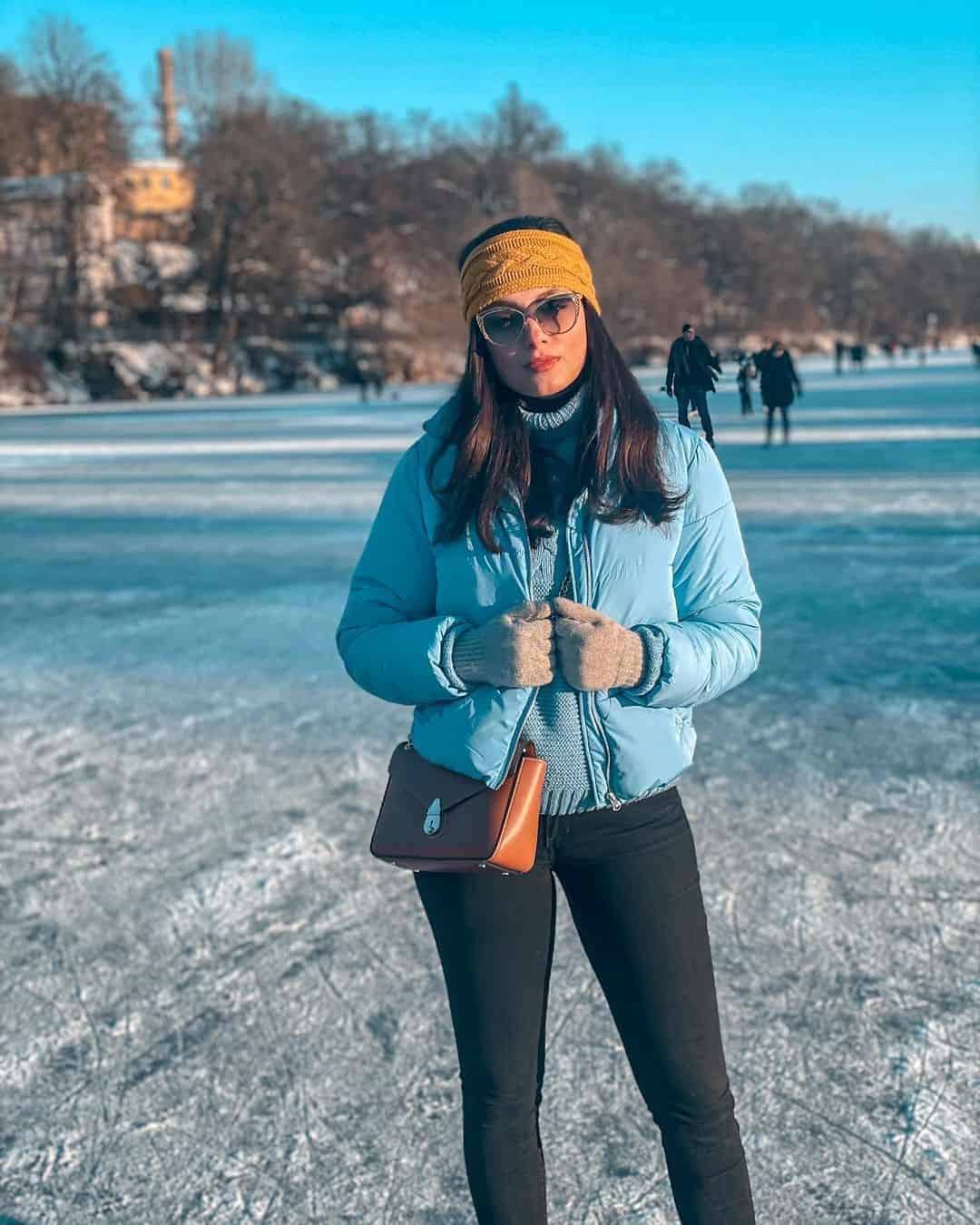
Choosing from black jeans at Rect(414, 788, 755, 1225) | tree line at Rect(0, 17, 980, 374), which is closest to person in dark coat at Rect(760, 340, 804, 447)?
black jeans at Rect(414, 788, 755, 1225)

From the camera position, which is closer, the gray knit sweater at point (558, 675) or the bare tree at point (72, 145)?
the gray knit sweater at point (558, 675)

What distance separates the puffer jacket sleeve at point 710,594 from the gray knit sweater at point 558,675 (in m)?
0.09

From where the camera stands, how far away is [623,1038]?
1.94m

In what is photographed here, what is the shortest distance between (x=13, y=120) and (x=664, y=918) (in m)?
57.6

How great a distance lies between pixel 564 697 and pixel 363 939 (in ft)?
6.04

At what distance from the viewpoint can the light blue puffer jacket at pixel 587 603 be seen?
1845mm

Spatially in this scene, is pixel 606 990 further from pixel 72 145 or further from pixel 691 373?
pixel 72 145

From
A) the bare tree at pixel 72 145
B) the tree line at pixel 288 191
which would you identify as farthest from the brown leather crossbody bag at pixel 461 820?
the bare tree at pixel 72 145

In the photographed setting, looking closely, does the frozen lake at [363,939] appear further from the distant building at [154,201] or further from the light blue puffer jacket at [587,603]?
the distant building at [154,201]

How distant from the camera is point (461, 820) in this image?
5.92 ft

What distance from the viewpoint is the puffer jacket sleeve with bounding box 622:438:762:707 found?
187 cm

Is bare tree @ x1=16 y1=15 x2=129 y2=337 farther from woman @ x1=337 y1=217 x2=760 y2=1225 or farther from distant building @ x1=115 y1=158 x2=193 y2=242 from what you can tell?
woman @ x1=337 y1=217 x2=760 y2=1225

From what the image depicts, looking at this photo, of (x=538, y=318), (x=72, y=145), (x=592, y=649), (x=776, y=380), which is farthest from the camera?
(x=72, y=145)

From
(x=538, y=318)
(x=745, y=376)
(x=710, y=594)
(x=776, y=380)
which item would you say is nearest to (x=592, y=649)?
(x=710, y=594)
